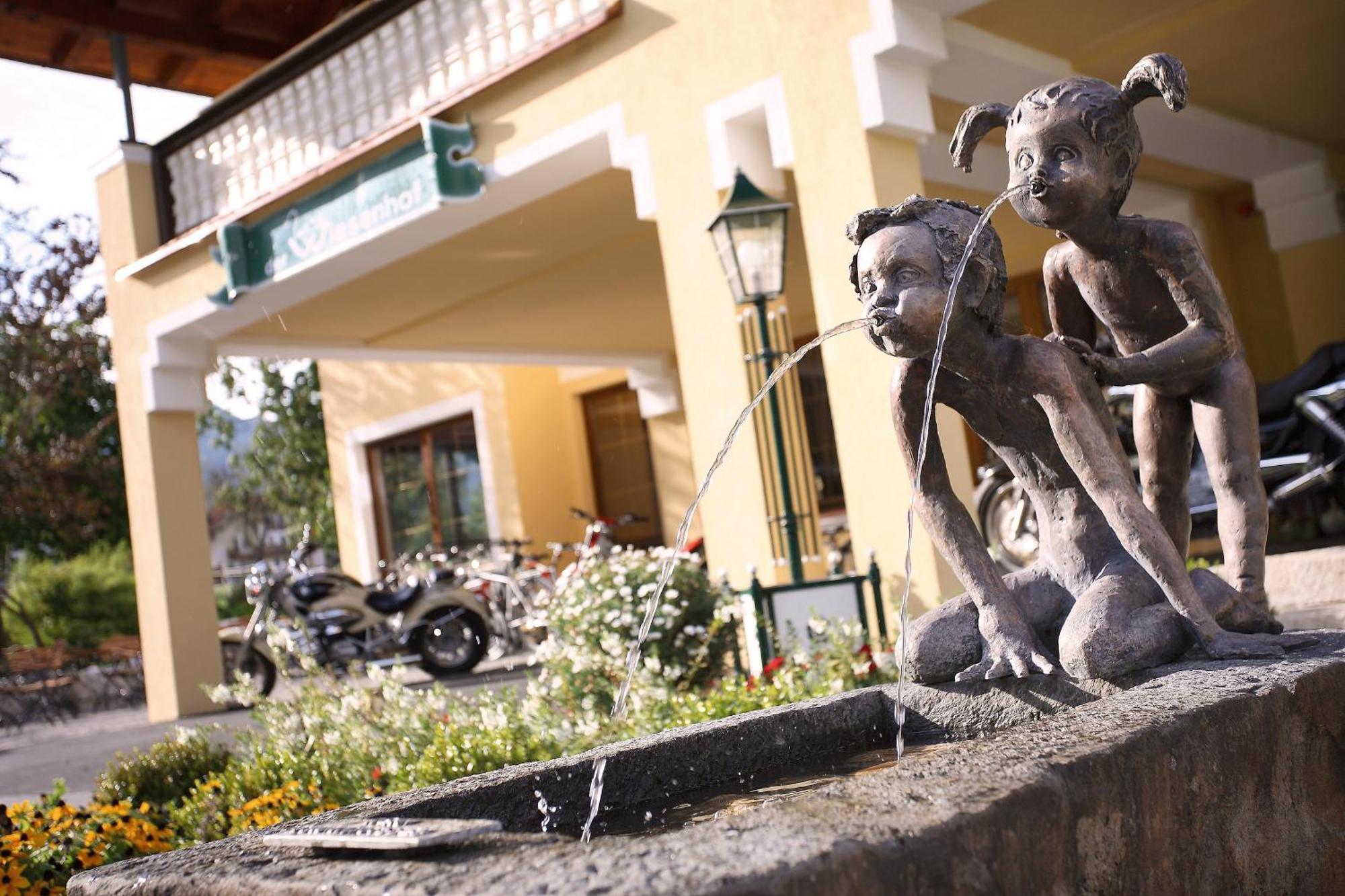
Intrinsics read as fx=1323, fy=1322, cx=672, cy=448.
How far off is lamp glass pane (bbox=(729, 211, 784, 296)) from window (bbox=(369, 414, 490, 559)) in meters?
9.45

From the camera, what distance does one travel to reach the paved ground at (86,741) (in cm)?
788

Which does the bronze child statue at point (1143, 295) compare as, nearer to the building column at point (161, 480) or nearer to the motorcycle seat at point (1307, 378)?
the motorcycle seat at point (1307, 378)

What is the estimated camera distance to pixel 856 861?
1.28 metres

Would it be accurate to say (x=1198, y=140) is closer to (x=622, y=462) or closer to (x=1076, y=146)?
(x=1076, y=146)

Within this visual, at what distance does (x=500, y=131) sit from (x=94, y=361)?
48.7 ft

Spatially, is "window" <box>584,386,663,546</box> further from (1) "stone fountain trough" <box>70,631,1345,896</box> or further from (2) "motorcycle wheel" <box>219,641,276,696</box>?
(1) "stone fountain trough" <box>70,631,1345,896</box>

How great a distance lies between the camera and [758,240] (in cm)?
621

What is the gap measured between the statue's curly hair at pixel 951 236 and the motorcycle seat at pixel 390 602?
9429 millimetres

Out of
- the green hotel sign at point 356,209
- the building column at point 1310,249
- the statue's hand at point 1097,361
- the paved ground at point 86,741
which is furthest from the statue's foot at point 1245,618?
the building column at point 1310,249

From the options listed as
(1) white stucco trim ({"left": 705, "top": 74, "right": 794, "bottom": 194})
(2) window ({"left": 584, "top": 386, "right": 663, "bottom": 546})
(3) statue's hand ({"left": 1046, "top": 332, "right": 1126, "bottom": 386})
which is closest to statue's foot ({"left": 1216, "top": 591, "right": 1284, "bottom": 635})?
(3) statue's hand ({"left": 1046, "top": 332, "right": 1126, "bottom": 386})

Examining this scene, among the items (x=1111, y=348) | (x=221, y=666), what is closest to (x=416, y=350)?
(x=221, y=666)

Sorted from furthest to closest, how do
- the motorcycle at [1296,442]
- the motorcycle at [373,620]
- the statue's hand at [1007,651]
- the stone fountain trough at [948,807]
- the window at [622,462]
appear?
the window at [622,462] < the motorcycle at [373,620] < the motorcycle at [1296,442] < the statue's hand at [1007,651] < the stone fountain trough at [948,807]

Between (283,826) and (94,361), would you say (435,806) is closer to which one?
(283,826)

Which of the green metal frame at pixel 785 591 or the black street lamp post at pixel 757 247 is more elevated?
the black street lamp post at pixel 757 247
